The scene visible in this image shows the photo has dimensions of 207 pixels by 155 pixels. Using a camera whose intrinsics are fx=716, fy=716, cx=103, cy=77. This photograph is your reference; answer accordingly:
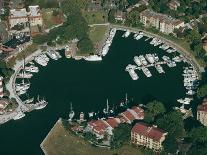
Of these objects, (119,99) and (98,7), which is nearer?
(119,99)

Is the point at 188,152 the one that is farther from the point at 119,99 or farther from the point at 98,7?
the point at 98,7

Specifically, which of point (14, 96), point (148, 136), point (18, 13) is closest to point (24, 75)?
point (14, 96)

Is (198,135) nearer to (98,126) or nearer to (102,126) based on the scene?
(102,126)

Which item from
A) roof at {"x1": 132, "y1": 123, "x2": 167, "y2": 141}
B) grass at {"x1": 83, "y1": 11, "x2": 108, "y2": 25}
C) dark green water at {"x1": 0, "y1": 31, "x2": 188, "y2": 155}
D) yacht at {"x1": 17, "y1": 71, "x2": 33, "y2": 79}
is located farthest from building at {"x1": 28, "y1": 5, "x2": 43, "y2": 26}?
roof at {"x1": 132, "y1": 123, "x2": 167, "y2": 141}

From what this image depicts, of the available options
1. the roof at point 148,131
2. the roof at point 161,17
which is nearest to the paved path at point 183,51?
the roof at point 161,17

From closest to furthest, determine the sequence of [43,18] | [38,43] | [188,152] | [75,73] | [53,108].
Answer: [188,152] < [53,108] < [75,73] < [38,43] < [43,18]

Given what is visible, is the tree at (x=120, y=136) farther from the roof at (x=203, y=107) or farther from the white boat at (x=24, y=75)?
the white boat at (x=24, y=75)

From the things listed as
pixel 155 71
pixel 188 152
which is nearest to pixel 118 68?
pixel 155 71
